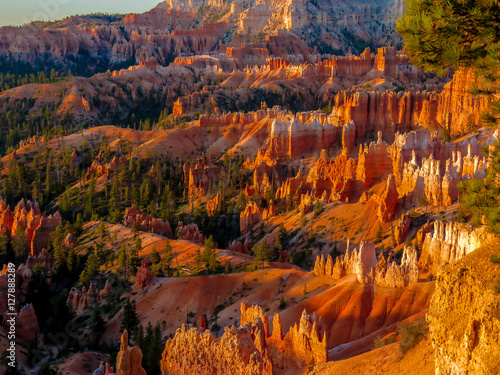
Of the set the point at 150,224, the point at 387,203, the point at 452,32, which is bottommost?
the point at 150,224

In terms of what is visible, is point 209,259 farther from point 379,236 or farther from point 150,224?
point 150,224

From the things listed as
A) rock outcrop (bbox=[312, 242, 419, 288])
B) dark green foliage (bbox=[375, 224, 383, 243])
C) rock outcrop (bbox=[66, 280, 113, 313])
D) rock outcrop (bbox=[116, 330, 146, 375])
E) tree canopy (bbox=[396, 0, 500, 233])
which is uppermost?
tree canopy (bbox=[396, 0, 500, 233])

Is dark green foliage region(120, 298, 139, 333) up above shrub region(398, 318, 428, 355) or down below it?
below

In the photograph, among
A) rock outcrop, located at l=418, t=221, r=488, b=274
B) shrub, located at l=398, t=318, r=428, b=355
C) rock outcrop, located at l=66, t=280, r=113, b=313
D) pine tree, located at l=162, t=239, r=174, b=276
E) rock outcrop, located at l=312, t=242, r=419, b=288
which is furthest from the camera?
rock outcrop, located at l=66, t=280, r=113, b=313

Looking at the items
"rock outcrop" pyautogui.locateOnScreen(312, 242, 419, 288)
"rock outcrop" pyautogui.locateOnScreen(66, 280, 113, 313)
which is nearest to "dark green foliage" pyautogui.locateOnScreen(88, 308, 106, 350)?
"rock outcrop" pyautogui.locateOnScreen(66, 280, 113, 313)

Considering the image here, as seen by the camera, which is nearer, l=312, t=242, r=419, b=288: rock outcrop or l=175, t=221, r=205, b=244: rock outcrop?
l=312, t=242, r=419, b=288: rock outcrop

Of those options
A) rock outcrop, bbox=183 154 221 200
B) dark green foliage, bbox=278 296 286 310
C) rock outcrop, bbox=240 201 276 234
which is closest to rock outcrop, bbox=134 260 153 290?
dark green foliage, bbox=278 296 286 310

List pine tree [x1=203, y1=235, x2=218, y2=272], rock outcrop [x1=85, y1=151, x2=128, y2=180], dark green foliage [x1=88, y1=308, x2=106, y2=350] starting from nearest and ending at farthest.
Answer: dark green foliage [x1=88, y1=308, x2=106, y2=350] → pine tree [x1=203, y1=235, x2=218, y2=272] → rock outcrop [x1=85, y1=151, x2=128, y2=180]

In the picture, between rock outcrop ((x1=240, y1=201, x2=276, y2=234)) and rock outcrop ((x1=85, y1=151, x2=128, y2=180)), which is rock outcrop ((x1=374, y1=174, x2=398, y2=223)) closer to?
rock outcrop ((x1=240, y1=201, x2=276, y2=234))

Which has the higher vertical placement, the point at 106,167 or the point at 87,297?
the point at 106,167

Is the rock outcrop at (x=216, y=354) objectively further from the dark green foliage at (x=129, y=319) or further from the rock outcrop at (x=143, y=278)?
the rock outcrop at (x=143, y=278)

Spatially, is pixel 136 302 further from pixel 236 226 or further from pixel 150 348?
pixel 236 226

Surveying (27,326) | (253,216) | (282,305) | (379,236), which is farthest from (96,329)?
(253,216)

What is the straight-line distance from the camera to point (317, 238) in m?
57.6
